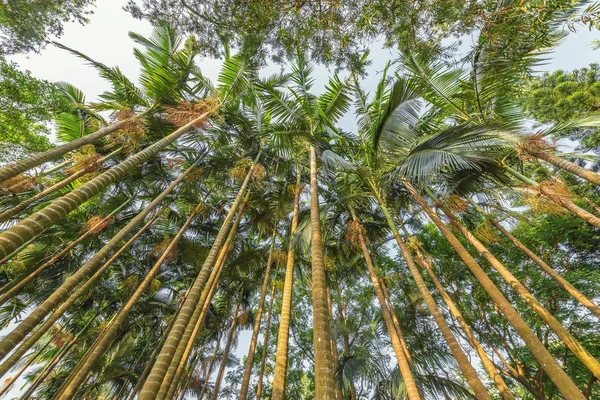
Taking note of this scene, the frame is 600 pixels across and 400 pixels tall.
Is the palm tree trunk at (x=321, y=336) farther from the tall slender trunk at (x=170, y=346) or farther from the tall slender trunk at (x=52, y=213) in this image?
the tall slender trunk at (x=52, y=213)

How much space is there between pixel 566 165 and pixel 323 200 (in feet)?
18.7

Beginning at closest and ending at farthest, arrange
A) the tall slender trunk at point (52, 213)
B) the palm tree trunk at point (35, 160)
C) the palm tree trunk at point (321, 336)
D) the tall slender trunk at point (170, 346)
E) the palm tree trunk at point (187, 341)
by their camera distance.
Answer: the tall slender trunk at point (52, 213) < the palm tree trunk at point (321, 336) < the tall slender trunk at point (170, 346) < the palm tree trunk at point (35, 160) < the palm tree trunk at point (187, 341)

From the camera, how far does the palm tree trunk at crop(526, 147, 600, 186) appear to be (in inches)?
141

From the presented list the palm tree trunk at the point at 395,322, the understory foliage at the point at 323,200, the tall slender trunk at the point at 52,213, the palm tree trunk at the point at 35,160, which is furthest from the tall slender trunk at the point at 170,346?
the palm tree trunk at the point at 395,322

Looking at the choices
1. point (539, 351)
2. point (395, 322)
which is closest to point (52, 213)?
point (539, 351)

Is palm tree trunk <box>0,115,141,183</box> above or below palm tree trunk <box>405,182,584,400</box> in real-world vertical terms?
above

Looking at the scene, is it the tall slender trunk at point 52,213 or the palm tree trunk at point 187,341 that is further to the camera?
the palm tree trunk at point 187,341

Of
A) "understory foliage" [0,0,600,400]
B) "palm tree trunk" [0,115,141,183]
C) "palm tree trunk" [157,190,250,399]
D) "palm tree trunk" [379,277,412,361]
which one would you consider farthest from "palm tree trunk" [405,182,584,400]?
"palm tree trunk" [0,115,141,183]

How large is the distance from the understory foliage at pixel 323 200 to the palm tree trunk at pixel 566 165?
27mm

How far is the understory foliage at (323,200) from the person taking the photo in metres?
3.63

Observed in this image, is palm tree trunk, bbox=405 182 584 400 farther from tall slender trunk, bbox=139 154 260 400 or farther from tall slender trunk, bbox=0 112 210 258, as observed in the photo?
tall slender trunk, bbox=0 112 210 258

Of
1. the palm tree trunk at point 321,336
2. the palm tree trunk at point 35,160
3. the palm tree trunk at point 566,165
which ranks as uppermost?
the palm tree trunk at point 566,165

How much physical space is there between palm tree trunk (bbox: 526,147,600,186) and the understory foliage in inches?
1.1

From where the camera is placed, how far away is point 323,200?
8492 mm
